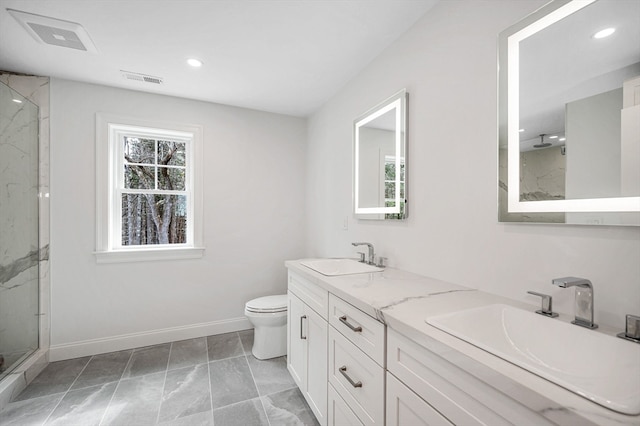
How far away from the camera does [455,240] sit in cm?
142

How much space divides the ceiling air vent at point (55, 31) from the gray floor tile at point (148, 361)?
245 cm

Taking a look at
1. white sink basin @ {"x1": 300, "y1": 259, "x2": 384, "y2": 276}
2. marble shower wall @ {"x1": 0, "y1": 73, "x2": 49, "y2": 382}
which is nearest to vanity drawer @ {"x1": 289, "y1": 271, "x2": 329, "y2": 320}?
white sink basin @ {"x1": 300, "y1": 259, "x2": 384, "y2": 276}

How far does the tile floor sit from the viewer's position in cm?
174

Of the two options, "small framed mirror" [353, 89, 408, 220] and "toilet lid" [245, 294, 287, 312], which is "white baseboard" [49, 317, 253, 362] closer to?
"toilet lid" [245, 294, 287, 312]

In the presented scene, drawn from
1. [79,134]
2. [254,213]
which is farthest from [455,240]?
[79,134]

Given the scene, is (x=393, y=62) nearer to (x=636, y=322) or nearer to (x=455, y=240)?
(x=455, y=240)

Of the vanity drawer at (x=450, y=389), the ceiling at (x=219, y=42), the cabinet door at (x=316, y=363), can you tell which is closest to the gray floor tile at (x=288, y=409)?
the cabinet door at (x=316, y=363)

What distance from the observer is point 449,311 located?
102cm

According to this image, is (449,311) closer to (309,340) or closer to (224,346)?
(309,340)

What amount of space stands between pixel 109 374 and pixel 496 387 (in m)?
2.74

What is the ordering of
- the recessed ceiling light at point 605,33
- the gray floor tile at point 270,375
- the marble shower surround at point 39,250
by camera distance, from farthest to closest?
the marble shower surround at point 39,250, the gray floor tile at point 270,375, the recessed ceiling light at point 605,33

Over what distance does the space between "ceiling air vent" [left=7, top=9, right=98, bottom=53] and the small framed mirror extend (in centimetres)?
195

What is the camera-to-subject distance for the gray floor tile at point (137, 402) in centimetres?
173

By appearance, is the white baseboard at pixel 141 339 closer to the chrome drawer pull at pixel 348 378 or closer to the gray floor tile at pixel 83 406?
the gray floor tile at pixel 83 406
